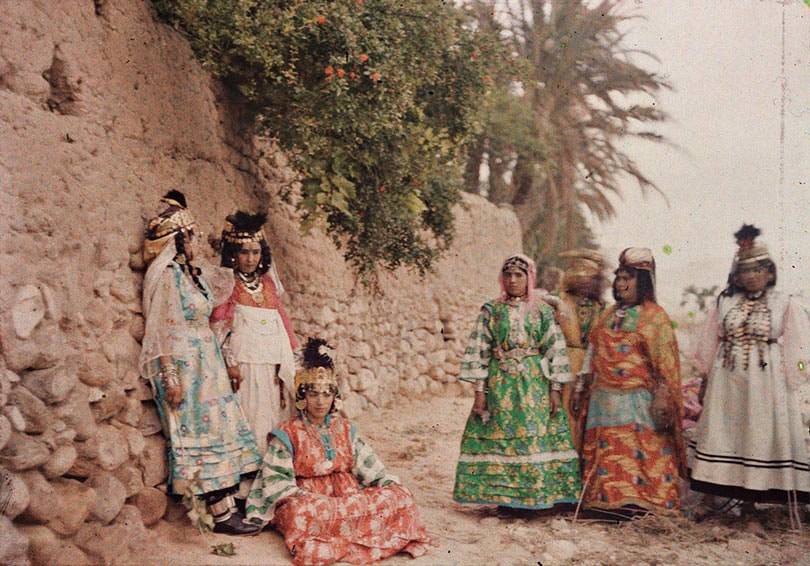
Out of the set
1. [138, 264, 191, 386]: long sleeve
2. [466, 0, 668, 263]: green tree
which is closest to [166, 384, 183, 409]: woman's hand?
[138, 264, 191, 386]: long sleeve

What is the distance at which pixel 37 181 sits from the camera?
11.2 feet

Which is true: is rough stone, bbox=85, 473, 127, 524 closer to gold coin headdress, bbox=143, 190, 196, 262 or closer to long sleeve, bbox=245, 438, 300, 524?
long sleeve, bbox=245, 438, 300, 524

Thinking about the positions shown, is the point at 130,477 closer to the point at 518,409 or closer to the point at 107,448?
the point at 107,448

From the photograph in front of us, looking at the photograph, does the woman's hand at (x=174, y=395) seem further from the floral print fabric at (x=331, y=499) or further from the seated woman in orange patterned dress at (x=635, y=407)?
the seated woman in orange patterned dress at (x=635, y=407)

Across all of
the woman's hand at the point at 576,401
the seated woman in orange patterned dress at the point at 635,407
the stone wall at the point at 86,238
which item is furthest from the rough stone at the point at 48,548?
the woman's hand at the point at 576,401

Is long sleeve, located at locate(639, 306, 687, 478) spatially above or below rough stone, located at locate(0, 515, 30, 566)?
above

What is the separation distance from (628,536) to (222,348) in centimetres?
268

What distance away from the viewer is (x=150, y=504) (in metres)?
3.94

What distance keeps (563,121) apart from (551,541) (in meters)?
12.4

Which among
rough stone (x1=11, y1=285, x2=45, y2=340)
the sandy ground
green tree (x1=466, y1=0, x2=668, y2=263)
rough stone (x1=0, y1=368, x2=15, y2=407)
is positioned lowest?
the sandy ground

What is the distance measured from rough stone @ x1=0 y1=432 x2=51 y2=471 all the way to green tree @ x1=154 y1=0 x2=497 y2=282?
9.48 feet

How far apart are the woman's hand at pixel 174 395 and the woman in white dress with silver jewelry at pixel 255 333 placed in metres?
0.48

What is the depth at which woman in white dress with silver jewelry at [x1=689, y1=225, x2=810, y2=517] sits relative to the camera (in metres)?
4.69

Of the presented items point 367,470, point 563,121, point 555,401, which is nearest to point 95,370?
point 367,470
